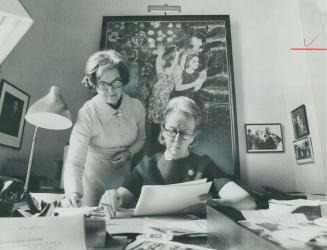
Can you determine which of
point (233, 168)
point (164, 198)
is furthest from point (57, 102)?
point (233, 168)

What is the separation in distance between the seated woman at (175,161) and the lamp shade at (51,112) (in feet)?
1.50

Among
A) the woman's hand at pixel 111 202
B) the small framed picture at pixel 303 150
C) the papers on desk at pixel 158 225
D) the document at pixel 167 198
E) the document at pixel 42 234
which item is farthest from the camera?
the small framed picture at pixel 303 150

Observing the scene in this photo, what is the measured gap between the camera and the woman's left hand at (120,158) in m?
1.49

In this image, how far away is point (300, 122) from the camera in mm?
1459

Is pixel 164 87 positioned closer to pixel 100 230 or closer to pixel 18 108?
pixel 18 108

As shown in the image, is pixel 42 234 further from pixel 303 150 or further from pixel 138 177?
pixel 303 150

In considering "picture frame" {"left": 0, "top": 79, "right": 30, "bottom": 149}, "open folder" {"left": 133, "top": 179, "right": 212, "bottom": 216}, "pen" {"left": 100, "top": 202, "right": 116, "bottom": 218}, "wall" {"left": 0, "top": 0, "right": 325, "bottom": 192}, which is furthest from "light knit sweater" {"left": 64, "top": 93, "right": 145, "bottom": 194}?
"open folder" {"left": 133, "top": 179, "right": 212, "bottom": 216}

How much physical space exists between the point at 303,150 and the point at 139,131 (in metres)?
0.90

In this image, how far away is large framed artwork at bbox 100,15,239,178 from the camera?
1.54 metres

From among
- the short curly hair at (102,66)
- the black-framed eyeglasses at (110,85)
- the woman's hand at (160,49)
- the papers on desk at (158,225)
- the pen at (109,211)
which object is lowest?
the papers on desk at (158,225)

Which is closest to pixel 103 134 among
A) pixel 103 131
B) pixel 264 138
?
pixel 103 131

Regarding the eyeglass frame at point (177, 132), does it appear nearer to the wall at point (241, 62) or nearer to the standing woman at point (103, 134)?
the standing woman at point (103, 134)

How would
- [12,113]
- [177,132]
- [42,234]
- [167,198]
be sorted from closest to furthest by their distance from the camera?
[42,234]
[167,198]
[12,113]
[177,132]

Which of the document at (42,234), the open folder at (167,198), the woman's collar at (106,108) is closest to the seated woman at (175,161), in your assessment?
the woman's collar at (106,108)
